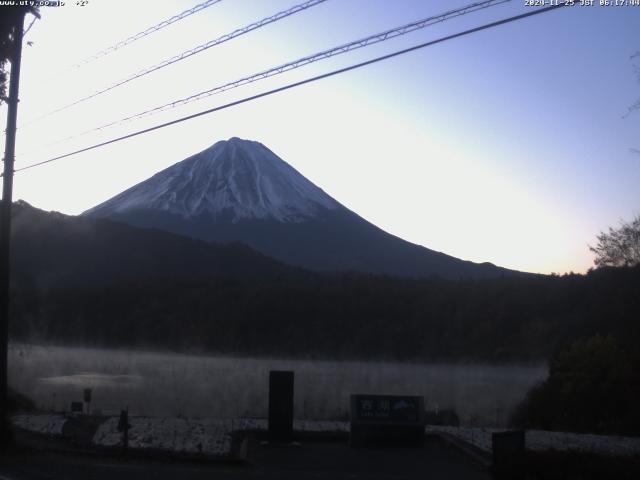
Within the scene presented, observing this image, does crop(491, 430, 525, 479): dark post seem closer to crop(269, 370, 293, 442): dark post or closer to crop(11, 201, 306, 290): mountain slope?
crop(269, 370, 293, 442): dark post

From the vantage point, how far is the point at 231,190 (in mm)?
118375

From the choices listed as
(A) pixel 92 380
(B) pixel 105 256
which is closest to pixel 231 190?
(B) pixel 105 256

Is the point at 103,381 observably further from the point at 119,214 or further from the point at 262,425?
the point at 119,214

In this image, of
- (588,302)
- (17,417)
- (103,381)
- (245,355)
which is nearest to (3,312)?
(17,417)

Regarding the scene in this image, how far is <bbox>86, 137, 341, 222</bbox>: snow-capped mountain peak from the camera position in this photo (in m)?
109

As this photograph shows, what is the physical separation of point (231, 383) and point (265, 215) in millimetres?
78390

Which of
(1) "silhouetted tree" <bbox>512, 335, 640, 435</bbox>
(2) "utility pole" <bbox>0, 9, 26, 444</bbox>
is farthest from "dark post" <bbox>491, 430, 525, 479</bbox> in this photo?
(1) "silhouetted tree" <bbox>512, 335, 640, 435</bbox>

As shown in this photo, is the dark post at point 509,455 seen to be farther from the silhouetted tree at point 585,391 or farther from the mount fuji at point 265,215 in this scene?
the mount fuji at point 265,215

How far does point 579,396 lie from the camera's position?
30.3 m

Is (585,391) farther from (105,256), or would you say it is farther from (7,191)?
(105,256)

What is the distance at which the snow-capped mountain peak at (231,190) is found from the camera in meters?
109

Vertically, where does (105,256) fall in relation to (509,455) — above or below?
above

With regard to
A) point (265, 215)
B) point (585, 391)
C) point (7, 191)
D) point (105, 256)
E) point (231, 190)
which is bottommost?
point (585, 391)

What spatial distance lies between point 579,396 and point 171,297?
25.3 meters
